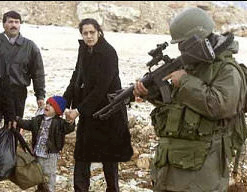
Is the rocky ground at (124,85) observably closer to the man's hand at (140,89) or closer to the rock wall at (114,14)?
the man's hand at (140,89)

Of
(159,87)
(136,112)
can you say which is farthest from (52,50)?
(159,87)

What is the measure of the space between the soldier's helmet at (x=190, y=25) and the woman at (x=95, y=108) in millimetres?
1304

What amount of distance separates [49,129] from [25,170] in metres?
0.38

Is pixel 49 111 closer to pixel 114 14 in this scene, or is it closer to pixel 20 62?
pixel 20 62

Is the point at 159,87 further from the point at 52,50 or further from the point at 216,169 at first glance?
the point at 52,50

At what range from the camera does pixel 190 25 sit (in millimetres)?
2908

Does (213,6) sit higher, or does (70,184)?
(213,6)

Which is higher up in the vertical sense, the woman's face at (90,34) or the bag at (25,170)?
the woman's face at (90,34)

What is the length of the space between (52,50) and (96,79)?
10.8m

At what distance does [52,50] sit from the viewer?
14766mm

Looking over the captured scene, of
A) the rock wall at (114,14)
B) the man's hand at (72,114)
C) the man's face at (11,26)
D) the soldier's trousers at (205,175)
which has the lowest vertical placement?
the soldier's trousers at (205,175)

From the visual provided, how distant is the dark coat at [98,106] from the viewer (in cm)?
421

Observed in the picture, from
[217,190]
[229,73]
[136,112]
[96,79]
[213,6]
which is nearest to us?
[229,73]

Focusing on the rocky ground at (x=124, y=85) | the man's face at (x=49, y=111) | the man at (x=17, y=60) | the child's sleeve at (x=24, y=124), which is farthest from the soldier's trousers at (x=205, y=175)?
the man at (x=17, y=60)
